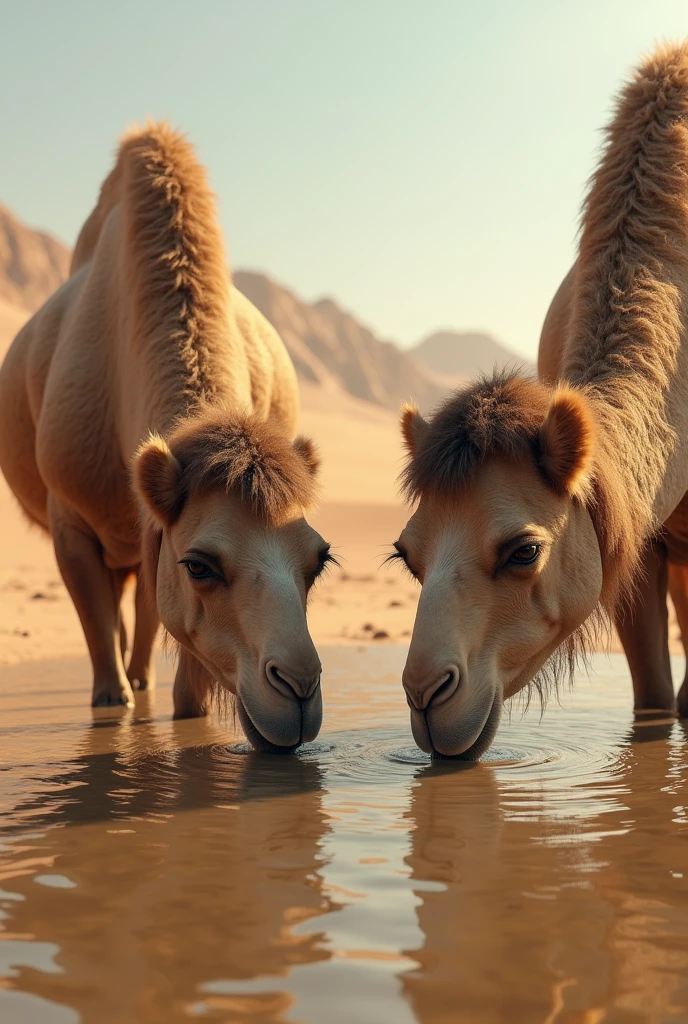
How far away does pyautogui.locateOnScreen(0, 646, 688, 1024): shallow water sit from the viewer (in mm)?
2322

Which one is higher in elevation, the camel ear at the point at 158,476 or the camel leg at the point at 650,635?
the camel ear at the point at 158,476

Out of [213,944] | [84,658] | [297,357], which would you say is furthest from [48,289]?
[213,944]

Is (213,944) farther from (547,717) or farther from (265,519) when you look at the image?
(547,717)

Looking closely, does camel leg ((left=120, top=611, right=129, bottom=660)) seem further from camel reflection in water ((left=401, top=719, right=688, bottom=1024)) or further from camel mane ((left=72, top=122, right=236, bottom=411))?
camel reflection in water ((left=401, top=719, right=688, bottom=1024))

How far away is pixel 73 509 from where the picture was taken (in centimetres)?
693

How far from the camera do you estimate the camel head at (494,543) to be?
4160 mm

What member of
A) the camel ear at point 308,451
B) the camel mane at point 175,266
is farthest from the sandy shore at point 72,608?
the camel mane at point 175,266

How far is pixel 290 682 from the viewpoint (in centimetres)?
441

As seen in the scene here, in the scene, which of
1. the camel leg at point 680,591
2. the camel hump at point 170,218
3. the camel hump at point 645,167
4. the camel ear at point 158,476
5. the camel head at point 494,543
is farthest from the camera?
the camel leg at point 680,591

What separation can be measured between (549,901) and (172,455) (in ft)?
8.93

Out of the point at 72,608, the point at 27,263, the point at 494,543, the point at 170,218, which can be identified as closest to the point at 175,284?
the point at 170,218

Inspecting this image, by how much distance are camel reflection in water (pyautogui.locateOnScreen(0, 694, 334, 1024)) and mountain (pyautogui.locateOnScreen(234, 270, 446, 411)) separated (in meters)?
102

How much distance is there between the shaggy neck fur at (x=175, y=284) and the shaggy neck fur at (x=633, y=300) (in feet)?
5.75

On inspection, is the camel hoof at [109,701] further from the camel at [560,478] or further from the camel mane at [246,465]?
the camel at [560,478]
